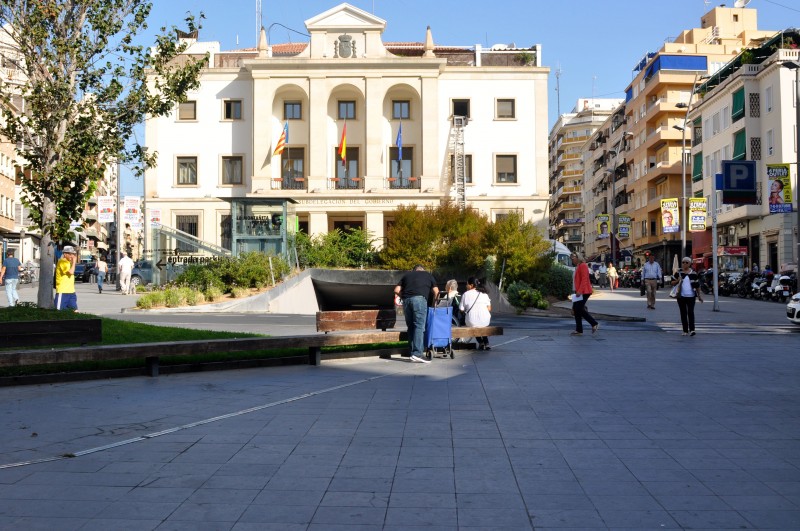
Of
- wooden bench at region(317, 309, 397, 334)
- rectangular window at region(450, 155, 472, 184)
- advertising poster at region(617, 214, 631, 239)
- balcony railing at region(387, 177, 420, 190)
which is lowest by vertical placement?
wooden bench at region(317, 309, 397, 334)

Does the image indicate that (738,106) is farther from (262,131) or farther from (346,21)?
(262,131)

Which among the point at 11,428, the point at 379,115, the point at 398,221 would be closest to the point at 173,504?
the point at 11,428

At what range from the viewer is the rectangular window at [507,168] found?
54500 mm

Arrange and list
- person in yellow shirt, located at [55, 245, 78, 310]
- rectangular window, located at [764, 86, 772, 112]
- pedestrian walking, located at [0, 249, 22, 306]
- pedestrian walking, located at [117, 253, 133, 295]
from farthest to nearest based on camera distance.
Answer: rectangular window, located at [764, 86, 772, 112]
pedestrian walking, located at [117, 253, 133, 295]
pedestrian walking, located at [0, 249, 22, 306]
person in yellow shirt, located at [55, 245, 78, 310]

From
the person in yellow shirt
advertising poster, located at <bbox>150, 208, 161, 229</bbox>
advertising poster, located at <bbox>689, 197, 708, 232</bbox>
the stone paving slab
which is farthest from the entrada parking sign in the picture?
advertising poster, located at <bbox>150, 208, 161, 229</bbox>

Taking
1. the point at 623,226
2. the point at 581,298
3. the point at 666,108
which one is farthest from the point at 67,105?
the point at 666,108

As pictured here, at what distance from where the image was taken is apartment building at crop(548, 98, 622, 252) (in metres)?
127

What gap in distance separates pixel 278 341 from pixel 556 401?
4.45m

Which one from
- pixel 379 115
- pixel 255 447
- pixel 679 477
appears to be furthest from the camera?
pixel 379 115

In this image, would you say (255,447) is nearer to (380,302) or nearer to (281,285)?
(281,285)

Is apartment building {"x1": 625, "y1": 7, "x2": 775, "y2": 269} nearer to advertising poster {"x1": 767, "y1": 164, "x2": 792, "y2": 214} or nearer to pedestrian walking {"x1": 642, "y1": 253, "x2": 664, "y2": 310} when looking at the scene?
advertising poster {"x1": 767, "y1": 164, "x2": 792, "y2": 214}

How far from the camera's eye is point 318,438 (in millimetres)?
7625

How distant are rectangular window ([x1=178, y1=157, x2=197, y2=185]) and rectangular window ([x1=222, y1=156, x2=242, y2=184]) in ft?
6.00

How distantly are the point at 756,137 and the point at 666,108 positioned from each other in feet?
75.9
